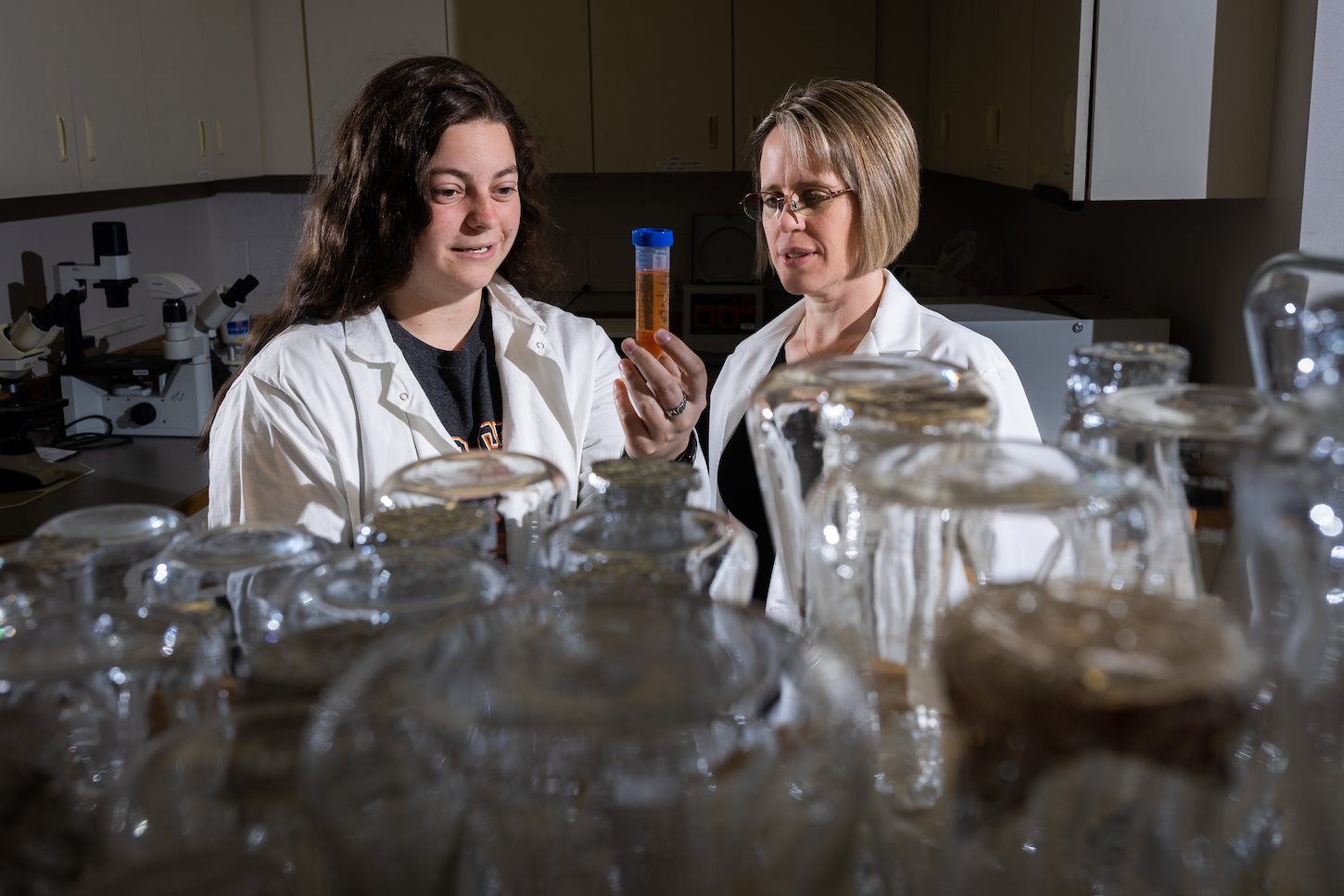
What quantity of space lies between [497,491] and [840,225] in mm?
1195

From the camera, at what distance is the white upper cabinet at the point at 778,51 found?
3.71 metres

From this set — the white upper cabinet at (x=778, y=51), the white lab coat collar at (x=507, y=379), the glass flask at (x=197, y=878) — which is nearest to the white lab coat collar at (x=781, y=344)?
the white lab coat collar at (x=507, y=379)

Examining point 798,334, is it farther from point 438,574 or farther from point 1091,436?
point 438,574

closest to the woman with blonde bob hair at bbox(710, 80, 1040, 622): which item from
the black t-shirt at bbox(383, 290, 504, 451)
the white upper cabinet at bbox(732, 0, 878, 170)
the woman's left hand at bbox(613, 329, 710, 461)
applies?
the woman's left hand at bbox(613, 329, 710, 461)

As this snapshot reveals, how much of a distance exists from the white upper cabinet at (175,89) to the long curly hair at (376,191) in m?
1.89

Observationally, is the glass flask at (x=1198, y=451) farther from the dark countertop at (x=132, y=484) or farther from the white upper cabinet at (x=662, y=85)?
the white upper cabinet at (x=662, y=85)

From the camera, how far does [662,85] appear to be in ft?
12.2

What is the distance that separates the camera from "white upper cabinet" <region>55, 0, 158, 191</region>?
2.68 metres

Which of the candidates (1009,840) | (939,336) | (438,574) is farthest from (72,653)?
(939,336)

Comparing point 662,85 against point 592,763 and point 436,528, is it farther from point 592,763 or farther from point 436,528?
point 592,763

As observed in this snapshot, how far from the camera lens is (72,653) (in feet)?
1.18

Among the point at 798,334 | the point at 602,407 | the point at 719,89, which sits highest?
the point at 719,89

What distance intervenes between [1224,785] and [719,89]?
365 centimetres

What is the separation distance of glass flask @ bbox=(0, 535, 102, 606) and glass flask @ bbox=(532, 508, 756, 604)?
19cm
